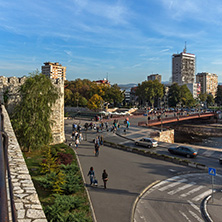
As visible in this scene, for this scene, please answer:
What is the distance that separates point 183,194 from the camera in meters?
→ 13.8

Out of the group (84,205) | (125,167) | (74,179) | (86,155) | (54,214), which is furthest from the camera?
(86,155)

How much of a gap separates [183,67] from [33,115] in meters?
169

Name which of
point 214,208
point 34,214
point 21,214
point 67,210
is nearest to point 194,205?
point 214,208

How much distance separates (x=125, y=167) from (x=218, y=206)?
8.04 metres

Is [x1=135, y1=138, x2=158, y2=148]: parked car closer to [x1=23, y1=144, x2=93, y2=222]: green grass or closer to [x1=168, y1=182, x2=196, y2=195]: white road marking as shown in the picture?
[x1=168, y1=182, x2=196, y2=195]: white road marking

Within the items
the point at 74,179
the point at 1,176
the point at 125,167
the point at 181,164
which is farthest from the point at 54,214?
the point at 181,164

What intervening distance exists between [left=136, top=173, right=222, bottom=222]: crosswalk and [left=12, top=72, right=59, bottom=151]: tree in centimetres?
1213

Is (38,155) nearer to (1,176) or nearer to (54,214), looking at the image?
(54,214)

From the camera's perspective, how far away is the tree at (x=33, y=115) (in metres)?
20.6

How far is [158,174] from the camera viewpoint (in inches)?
673

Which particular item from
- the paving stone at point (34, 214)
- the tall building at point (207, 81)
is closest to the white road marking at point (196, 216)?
the paving stone at point (34, 214)

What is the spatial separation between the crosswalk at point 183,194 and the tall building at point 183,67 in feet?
538

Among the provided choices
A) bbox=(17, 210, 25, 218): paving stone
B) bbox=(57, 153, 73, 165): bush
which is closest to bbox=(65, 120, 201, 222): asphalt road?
bbox=(57, 153, 73, 165): bush

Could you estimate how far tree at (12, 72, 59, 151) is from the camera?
20.6m
